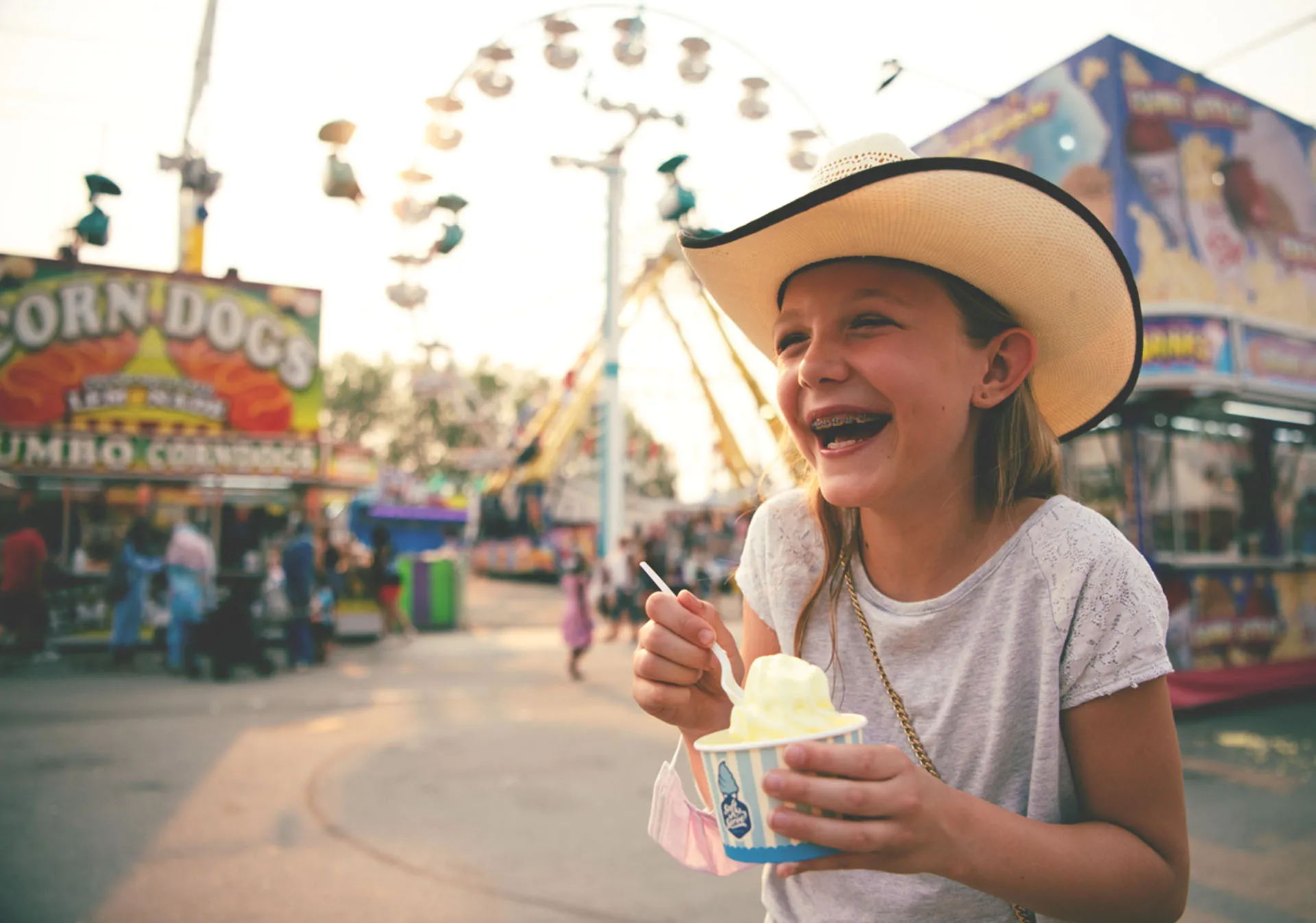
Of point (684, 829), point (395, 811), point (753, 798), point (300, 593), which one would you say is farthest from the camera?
point (300, 593)

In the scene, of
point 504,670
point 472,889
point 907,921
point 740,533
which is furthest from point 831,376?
point 740,533

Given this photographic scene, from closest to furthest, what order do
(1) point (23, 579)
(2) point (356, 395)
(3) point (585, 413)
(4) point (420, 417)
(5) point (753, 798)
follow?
(5) point (753, 798), (1) point (23, 579), (3) point (585, 413), (2) point (356, 395), (4) point (420, 417)

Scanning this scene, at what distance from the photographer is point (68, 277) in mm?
13305

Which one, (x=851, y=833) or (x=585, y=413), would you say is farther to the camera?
(x=585, y=413)

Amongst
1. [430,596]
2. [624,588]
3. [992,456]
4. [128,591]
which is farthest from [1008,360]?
[430,596]

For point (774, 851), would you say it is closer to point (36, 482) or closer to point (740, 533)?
point (36, 482)

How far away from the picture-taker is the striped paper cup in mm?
947

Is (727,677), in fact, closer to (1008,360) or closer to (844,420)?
(844,420)

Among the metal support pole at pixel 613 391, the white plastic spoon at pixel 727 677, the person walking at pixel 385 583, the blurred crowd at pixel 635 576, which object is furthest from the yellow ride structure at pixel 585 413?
the white plastic spoon at pixel 727 677

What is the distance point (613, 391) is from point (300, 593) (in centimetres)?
Result: 791

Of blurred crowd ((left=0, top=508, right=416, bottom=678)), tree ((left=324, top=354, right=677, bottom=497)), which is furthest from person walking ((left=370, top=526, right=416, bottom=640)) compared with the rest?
tree ((left=324, top=354, right=677, bottom=497))

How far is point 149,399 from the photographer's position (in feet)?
44.4

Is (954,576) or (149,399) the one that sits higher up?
(149,399)

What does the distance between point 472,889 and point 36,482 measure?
502 inches
